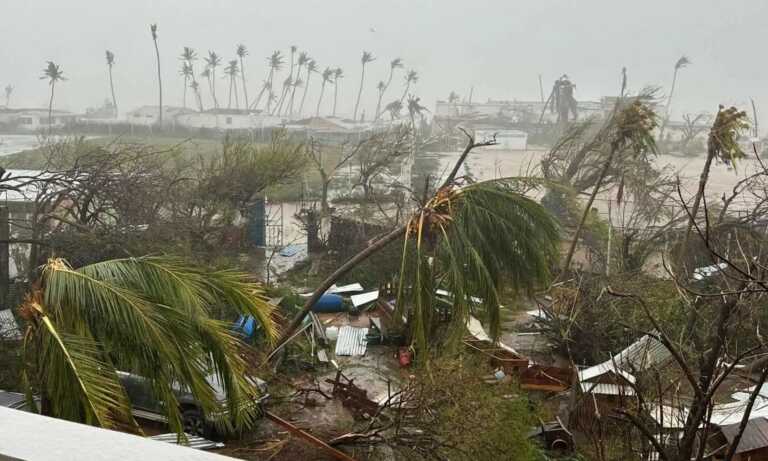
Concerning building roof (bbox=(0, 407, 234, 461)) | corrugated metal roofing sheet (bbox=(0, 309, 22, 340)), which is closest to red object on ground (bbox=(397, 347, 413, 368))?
corrugated metal roofing sheet (bbox=(0, 309, 22, 340))

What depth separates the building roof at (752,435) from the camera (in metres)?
7.20

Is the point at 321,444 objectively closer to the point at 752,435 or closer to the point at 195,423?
the point at 195,423

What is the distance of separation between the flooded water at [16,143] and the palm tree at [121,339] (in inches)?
843

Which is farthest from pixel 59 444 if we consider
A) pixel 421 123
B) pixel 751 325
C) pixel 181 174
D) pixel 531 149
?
pixel 421 123

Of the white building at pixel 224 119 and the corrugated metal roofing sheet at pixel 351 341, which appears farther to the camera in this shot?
the white building at pixel 224 119

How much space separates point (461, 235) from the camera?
7.02 meters

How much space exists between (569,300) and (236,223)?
34.8ft

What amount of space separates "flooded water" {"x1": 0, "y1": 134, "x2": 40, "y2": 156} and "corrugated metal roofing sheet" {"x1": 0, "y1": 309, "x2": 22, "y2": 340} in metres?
15.0

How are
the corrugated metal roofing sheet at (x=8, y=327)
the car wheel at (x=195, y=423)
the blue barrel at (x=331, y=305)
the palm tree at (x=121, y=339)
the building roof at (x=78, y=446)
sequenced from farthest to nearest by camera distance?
the blue barrel at (x=331, y=305) < the corrugated metal roofing sheet at (x=8, y=327) < the car wheel at (x=195, y=423) < the palm tree at (x=121, y=339) < the building roof at (x=78, y=446)

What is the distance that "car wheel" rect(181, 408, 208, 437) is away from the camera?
800cm

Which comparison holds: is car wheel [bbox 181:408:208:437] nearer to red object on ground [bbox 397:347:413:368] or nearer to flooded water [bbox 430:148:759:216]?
red object on ground [bbox 397:347:413:368]

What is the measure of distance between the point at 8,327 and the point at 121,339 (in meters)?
6.45

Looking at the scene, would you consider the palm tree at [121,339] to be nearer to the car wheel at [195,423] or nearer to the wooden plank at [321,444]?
the wooden plank at [321,444]

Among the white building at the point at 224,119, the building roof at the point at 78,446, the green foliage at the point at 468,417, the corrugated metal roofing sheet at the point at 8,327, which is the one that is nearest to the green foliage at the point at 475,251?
the green foliage at the point at 468,417
